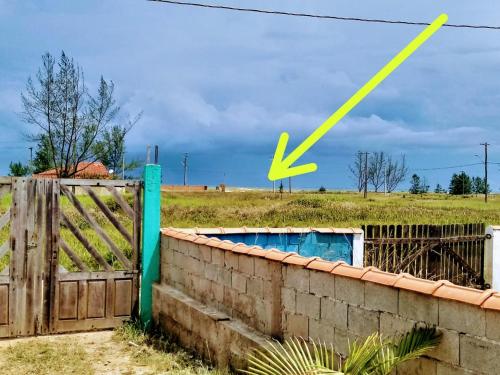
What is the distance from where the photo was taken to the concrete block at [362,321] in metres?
4.10

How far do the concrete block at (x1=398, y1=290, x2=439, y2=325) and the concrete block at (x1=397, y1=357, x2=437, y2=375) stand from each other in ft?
0.85

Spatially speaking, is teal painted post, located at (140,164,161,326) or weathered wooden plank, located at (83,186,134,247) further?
teal painted post, located at (140,164,161,326)

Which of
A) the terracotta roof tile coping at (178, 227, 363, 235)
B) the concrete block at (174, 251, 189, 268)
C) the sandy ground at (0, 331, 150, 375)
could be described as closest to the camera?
the sandy ground at (0, 331, 150, 375)

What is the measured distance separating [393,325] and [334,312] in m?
0.72

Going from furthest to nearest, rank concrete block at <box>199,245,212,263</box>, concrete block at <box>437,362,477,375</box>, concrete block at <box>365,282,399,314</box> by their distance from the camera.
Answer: concrete block at <box>199,245,212,263</box> → concrete block at <box>365,282,399,314</box> → concrete block at <box>437,362,477,375</box>

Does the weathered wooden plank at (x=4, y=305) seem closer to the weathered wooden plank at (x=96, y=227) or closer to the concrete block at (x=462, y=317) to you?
the weathered wooden plank at (x=96, y=227)

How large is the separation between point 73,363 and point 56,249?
1.94 meters

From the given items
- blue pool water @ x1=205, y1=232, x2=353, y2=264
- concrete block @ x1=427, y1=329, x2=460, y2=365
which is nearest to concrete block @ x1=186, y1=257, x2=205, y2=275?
blue pool water @ x1=205, y1=232, x2=353, y2=264

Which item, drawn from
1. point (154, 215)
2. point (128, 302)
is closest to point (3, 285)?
point (128, 302)

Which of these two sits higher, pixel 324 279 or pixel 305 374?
pixel 324 279

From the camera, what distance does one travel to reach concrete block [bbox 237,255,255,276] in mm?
5824

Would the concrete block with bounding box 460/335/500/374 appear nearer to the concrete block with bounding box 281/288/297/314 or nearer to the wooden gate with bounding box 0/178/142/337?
the concrete block with bounding box 281/288/297/314

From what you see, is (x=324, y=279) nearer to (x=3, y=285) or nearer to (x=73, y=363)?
(x=73, y=363)

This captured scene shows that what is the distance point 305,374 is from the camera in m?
3.23
